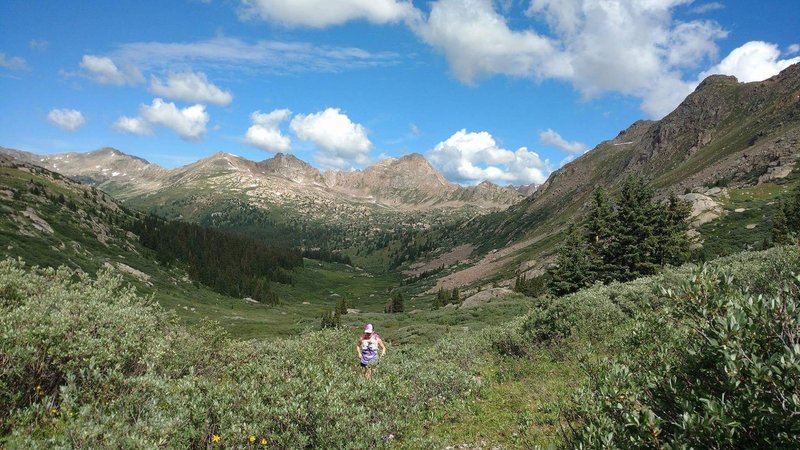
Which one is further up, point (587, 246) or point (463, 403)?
point (587, 246)

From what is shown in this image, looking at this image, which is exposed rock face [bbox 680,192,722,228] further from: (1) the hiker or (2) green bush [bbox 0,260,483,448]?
(2) green bush [bbox 0,260,483,448]

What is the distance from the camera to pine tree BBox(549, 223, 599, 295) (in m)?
59.0

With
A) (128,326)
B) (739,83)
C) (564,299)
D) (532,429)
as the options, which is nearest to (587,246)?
(564,299)

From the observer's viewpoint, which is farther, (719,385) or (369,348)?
(369,348)

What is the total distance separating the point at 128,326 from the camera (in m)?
15.1

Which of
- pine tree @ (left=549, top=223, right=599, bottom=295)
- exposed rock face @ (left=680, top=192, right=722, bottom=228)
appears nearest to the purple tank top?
pine tree @ (left=549, top=223, right=599, bottom=295)

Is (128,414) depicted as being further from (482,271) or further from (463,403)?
(482,271)

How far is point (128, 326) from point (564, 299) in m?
24.3

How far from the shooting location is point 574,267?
6047cm

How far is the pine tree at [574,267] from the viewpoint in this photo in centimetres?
5903

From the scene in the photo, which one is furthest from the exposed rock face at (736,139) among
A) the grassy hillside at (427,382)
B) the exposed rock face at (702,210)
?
the grassy hillside at (427,382)

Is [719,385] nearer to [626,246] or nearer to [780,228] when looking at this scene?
[626,246]

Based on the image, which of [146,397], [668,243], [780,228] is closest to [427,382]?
[146,397]

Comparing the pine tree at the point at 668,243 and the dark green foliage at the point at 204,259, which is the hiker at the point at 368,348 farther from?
the dark green foliage at the point at 204,259
